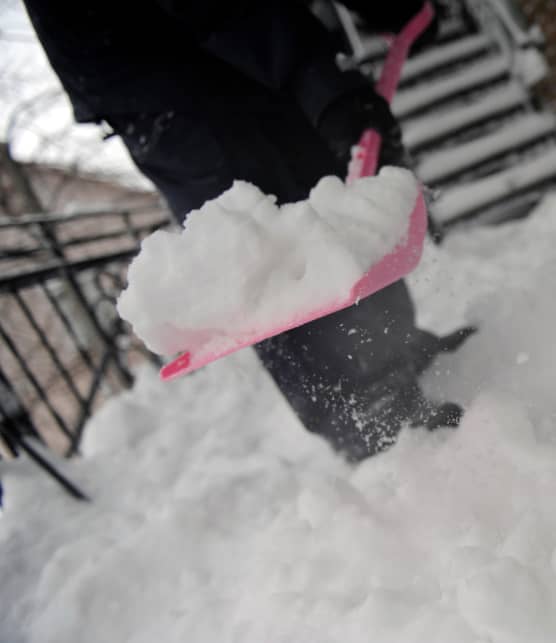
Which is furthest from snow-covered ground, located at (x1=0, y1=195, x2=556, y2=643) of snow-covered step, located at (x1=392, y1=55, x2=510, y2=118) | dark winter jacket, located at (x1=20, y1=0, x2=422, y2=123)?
snow-covered step, located at (x1=392, y1=55, x2=510, y2=118)

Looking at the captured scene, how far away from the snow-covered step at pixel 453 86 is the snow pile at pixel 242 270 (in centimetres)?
261

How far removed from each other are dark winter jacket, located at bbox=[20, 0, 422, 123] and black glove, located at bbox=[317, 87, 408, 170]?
3 centimetres

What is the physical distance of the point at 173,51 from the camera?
3.45ft

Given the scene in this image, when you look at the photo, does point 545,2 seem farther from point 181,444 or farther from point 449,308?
point 181,444

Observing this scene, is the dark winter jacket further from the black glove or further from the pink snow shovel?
the pink snow shovel

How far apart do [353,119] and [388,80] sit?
0.38 meters

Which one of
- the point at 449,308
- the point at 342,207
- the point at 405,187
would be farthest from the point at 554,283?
the point at 342,207

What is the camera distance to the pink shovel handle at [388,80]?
3.31 feet

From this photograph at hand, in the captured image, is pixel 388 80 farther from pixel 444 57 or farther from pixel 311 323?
pixel 444 57

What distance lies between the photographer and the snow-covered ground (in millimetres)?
600

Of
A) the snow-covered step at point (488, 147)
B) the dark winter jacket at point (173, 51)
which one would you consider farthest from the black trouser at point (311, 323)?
the snow-covered step at point (488, 147)

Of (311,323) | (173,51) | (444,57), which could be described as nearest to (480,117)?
(444,57)

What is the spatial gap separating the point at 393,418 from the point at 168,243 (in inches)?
20.3

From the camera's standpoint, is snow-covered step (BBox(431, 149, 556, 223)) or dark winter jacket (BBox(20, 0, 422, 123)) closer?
dark winter jacket (BBox(20, 0, 422, 123))
